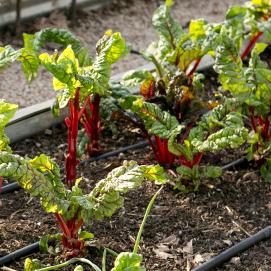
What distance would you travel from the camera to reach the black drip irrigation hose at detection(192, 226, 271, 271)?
9.36 feet

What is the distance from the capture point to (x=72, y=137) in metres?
3.02

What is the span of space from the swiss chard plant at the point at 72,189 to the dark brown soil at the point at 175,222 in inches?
7.3

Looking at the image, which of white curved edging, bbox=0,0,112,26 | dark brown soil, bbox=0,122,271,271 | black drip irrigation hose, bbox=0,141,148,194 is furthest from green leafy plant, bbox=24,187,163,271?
white curved edging, bbox=0,0,112,26

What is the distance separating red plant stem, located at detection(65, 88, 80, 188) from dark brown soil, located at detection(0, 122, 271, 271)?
6.7 inches

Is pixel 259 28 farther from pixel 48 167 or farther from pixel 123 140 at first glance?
pixel 48 167

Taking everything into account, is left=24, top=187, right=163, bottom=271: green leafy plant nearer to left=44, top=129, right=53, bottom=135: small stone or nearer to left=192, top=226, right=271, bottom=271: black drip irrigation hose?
left=192, top=226, right=271, bottom=271: black drip irrigation hose

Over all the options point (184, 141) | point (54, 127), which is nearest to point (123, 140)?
point (54, 127)

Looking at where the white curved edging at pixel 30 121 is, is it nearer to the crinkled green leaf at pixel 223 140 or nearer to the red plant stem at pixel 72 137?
the red plant stem at pixel 72 137

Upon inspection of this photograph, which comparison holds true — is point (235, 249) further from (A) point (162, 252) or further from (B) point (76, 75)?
(B) point (76, 75)

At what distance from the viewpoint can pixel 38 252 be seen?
2.87 m

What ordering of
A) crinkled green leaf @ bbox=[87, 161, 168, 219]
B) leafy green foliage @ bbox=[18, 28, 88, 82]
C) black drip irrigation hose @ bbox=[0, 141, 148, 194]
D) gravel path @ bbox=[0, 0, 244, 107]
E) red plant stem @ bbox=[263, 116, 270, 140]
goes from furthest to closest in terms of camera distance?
gravel path @ bbox=[0, 0, 244, 107] → red plant stem @ bbox=[263, 116, 270, 140] → black drip irrigation hose @ bbox=[0, 141, 148, 194] → leafy green foliage @ bbox=[18, 28, 88, 82] → crinkled green leaf @ bbox=[87, 161, 168, 219]

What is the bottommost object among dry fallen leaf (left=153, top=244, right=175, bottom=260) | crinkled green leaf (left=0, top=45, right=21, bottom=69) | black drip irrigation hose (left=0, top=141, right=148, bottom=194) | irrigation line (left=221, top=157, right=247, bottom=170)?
irrigation line (left=221, top=157, right=247, bottom=170)

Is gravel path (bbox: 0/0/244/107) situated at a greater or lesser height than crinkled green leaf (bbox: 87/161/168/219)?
lesser

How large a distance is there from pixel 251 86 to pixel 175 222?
739mm
